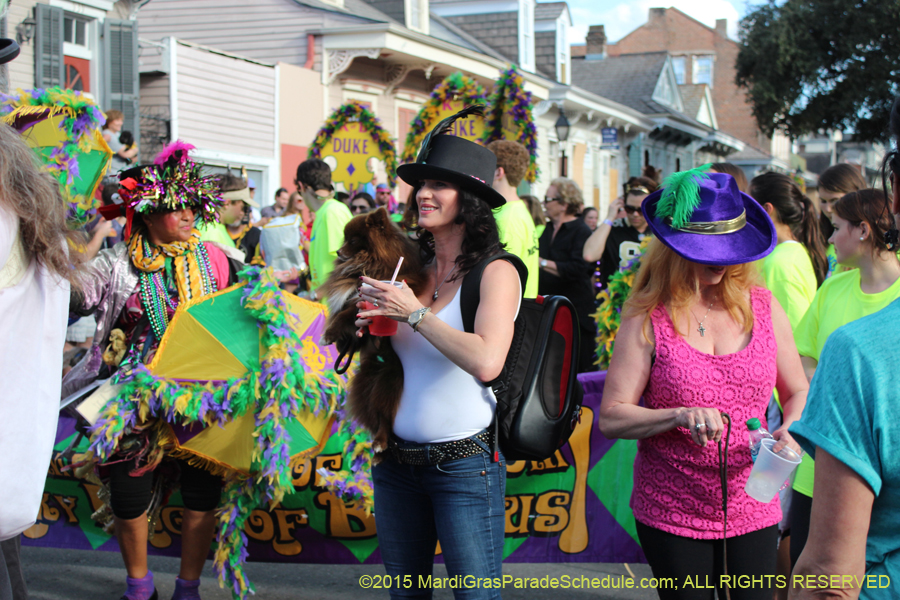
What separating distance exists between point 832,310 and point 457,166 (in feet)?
5.42

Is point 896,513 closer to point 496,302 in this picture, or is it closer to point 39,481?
point 496,302

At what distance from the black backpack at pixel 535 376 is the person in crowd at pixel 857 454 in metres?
1.18

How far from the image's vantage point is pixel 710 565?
2521 millimetres

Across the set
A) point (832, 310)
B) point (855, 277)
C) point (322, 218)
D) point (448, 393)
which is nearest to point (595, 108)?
point (322, 218)

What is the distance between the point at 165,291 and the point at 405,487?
5.60 ft

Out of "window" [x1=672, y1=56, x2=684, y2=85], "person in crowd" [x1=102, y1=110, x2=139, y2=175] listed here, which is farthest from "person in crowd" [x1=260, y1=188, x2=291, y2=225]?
"window" [x1=672, y1=56, x2=684, y2=85]

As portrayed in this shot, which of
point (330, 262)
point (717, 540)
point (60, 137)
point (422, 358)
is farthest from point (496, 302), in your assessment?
point (330, 262)

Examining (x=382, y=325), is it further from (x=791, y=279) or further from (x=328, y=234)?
(x=328, y=234)

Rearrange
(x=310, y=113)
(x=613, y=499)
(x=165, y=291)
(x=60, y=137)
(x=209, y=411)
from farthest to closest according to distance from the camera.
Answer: (x=310, y=113) < (x=60, y=137) < (x=613, y=499) < (x=165, y=291) < (x=209, y=411)

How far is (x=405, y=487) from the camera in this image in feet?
8.65

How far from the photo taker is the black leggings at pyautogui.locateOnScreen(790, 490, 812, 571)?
288cm

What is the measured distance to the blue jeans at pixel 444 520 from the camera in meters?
2.50

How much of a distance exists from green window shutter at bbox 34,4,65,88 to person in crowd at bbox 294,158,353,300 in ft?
20.1

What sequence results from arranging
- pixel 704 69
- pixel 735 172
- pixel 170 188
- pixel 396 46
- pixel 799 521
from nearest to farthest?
pixel 799 521 → pixel 170 188 → pixel 735 172 → pixel 396 46 → pixel 704 69
